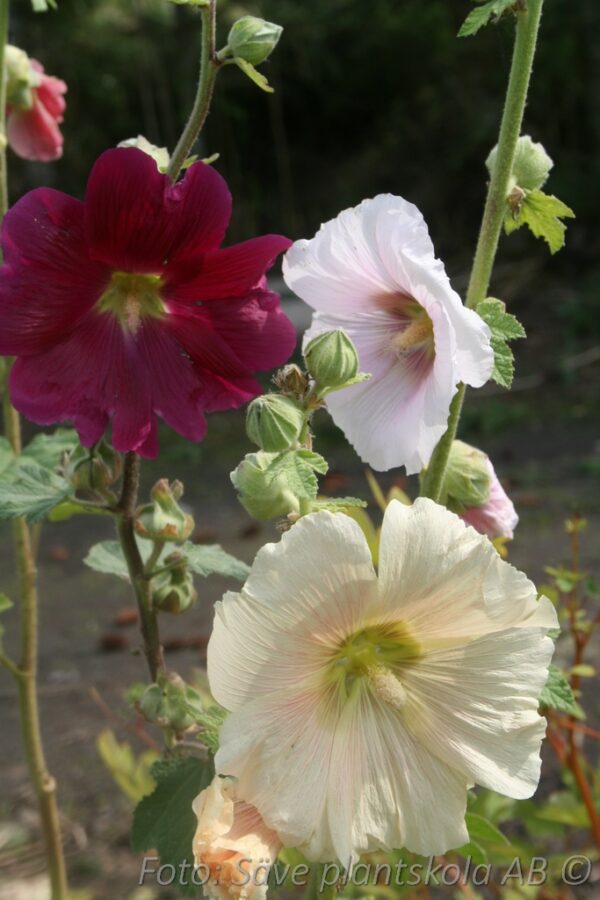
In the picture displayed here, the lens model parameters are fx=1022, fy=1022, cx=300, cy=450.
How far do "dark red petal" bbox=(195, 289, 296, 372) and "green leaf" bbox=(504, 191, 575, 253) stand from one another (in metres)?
0.12

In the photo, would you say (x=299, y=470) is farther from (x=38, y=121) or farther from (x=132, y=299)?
(x=38, y=121)

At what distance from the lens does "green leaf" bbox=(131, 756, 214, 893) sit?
57 centimetres

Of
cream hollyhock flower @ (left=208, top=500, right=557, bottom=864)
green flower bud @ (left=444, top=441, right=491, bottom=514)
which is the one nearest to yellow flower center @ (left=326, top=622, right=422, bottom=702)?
cream hollyhock flower @ (left=208, top=500, right=557, bottom=864)

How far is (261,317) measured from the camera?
0.52 metres

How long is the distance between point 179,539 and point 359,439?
0.37ft

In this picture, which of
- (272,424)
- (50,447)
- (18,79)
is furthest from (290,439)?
(18,79)

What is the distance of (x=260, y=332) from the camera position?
52cm

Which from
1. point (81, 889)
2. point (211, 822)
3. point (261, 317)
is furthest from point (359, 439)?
point (81, 889)

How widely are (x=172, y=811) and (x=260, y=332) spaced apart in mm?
282

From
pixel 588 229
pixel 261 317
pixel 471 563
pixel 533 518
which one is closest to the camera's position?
pixel 471 563

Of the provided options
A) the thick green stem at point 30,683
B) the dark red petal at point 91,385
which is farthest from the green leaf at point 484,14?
the thick green stem at point 30,683

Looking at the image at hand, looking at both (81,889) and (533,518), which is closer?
(81,889)

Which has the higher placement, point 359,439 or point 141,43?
point 359,439

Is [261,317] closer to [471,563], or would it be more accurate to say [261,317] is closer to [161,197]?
[161,197]
